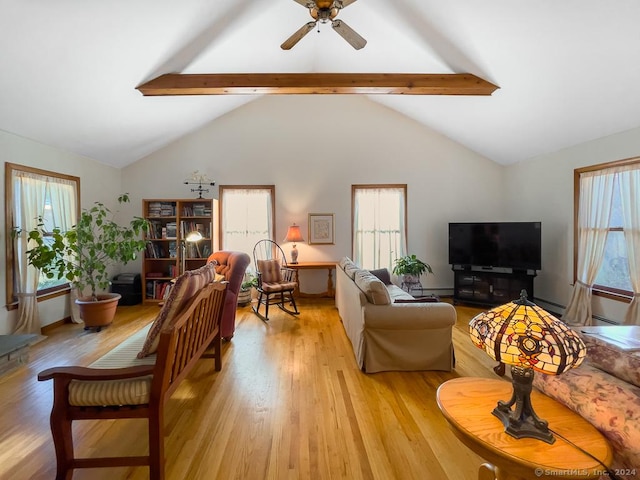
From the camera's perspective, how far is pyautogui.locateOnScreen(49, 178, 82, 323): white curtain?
395cm

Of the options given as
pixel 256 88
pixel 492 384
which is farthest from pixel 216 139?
pixel 492 384

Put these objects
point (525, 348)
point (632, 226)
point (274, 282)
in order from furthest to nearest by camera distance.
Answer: point (274, 282), point (632, 226), point (525, 348)

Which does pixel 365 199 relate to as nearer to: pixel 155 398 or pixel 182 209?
pixel 182 209

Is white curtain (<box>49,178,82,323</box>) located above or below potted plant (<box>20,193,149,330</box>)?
above

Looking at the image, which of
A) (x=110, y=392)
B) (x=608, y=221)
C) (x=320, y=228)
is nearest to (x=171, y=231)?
(x=320, y=228)

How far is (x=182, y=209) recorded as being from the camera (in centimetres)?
510

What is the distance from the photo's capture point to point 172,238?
16.5 ft

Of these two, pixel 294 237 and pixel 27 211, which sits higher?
pixel 27 211

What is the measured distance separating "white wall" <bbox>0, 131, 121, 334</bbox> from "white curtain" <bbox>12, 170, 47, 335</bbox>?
4.7 inches

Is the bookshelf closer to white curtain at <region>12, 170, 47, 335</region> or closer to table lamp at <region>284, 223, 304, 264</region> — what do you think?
table lamp at <region>284, 223, 304, 264</region>

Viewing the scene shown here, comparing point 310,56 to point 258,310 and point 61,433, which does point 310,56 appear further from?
point 61,433

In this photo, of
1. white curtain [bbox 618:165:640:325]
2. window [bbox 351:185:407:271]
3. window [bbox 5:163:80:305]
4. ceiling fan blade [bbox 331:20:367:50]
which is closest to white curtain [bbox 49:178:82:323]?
window [bbox 5:163:80:305]

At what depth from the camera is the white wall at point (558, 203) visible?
11.6ft

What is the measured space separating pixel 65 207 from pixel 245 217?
2.50 meters
